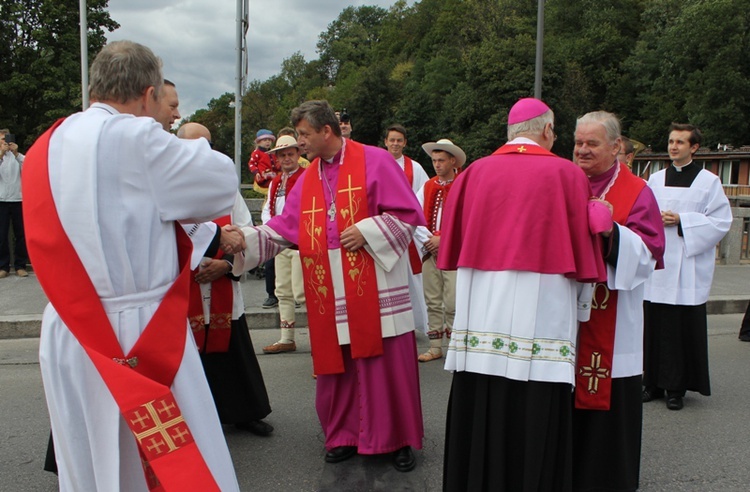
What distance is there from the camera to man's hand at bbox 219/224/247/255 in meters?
3.38

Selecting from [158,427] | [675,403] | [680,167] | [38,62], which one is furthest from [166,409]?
[38,62]

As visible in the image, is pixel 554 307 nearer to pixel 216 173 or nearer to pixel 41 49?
pixel 216 173

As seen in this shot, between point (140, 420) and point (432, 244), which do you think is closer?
point (140, 420)

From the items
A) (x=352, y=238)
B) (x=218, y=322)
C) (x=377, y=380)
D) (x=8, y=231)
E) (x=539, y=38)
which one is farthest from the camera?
(x=539, y=38)

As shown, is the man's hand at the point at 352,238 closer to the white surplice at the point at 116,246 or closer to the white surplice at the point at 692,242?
the white surplice at the point at 116,246

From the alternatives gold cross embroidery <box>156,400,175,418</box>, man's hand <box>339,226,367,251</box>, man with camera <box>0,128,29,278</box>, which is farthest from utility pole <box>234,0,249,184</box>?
gold cross embroidery <box>156,400,175,418</box>

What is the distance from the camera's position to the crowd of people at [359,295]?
2240 mm

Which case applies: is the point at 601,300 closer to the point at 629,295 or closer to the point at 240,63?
the point at 629,295

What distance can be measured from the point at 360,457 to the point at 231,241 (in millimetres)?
1598

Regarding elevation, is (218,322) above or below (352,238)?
below

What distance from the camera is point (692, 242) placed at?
516 cm

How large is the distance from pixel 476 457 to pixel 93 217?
192 cm

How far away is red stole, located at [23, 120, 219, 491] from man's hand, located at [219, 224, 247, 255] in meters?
1.10

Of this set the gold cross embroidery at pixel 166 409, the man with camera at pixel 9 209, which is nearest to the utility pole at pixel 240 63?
the man with camera at pixel 9 209
